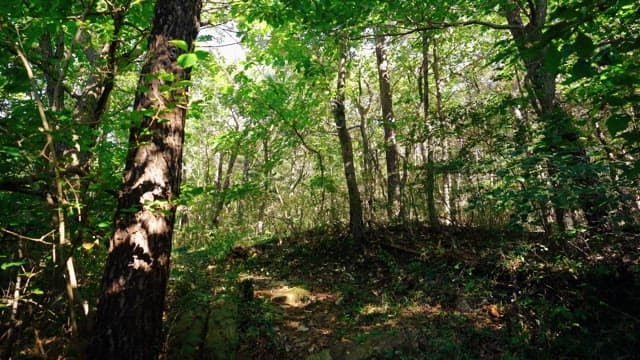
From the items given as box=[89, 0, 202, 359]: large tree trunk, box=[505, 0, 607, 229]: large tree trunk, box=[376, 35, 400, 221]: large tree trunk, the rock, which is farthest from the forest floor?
box=[376, 35, 400, 221]: large tree trunk

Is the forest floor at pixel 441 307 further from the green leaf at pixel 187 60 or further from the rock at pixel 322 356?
the green leaf at pixel 187 60

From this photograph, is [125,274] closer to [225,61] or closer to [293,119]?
[293,119]

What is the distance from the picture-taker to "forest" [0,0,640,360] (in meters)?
2.63

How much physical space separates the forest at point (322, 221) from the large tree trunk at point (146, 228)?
17mm

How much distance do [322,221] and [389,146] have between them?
2.86 meters

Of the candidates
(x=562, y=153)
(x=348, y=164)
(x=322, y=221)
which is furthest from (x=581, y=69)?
(x=322, y=221)

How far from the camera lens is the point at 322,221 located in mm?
10070

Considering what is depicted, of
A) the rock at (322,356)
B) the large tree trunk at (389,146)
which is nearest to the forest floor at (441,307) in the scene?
the rock at (322,356)

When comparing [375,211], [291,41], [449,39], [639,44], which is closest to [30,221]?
[639,44]

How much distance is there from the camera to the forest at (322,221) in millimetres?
2631

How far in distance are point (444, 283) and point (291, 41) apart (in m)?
5.49

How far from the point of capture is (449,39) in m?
10.8

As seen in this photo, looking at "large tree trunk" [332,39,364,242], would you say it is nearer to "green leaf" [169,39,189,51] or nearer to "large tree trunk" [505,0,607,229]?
"large tree trunk" [505,0,607,229]

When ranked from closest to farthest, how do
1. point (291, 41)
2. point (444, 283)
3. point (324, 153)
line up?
point (444, 283)
point (291, 41)
point (324, 153)
